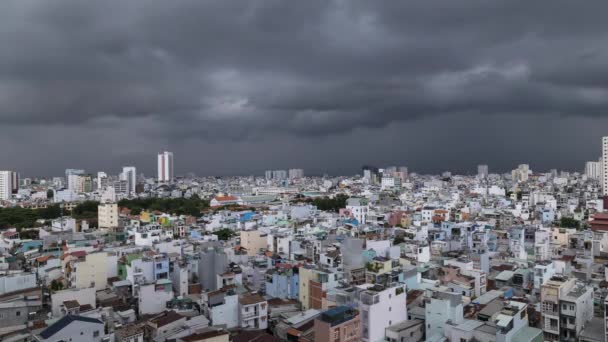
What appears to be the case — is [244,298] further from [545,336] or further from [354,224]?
[354,224]

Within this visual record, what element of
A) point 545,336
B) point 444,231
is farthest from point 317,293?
point 444,231

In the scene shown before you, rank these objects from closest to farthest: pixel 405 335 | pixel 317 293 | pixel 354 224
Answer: pixel 405 335 < pixel 317 293 < pixel 354 224

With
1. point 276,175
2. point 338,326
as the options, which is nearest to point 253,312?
point 338,326

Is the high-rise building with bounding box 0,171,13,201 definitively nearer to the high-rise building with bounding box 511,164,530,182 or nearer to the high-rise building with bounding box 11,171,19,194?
the high-rise building with bounding box 11,171,19,194

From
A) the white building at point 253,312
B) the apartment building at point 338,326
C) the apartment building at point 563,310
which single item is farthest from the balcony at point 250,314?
the apartment building at point 563,310

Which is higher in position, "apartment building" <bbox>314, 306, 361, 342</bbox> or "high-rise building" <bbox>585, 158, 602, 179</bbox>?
"high-rise building" <bbox>585, 158, 602, 179</bbox>

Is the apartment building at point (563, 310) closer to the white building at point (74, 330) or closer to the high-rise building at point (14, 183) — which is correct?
the white building at point (74, 330)

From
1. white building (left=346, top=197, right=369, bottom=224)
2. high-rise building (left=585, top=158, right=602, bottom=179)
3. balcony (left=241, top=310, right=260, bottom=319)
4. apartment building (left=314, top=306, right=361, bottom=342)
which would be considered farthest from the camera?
high-rise building (left=585, top=158, right=602, bottom=179)

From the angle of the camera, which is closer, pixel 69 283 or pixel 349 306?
pixel 349 306

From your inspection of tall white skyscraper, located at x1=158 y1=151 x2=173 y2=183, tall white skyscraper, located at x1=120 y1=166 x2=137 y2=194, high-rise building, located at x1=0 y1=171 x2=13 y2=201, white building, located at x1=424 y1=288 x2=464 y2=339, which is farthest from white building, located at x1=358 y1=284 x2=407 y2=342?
tall white skyscraper, located at x1=158 y1=151 x2=173 y2=183

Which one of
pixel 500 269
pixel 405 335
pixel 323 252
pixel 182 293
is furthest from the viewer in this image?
pixel 323 252
